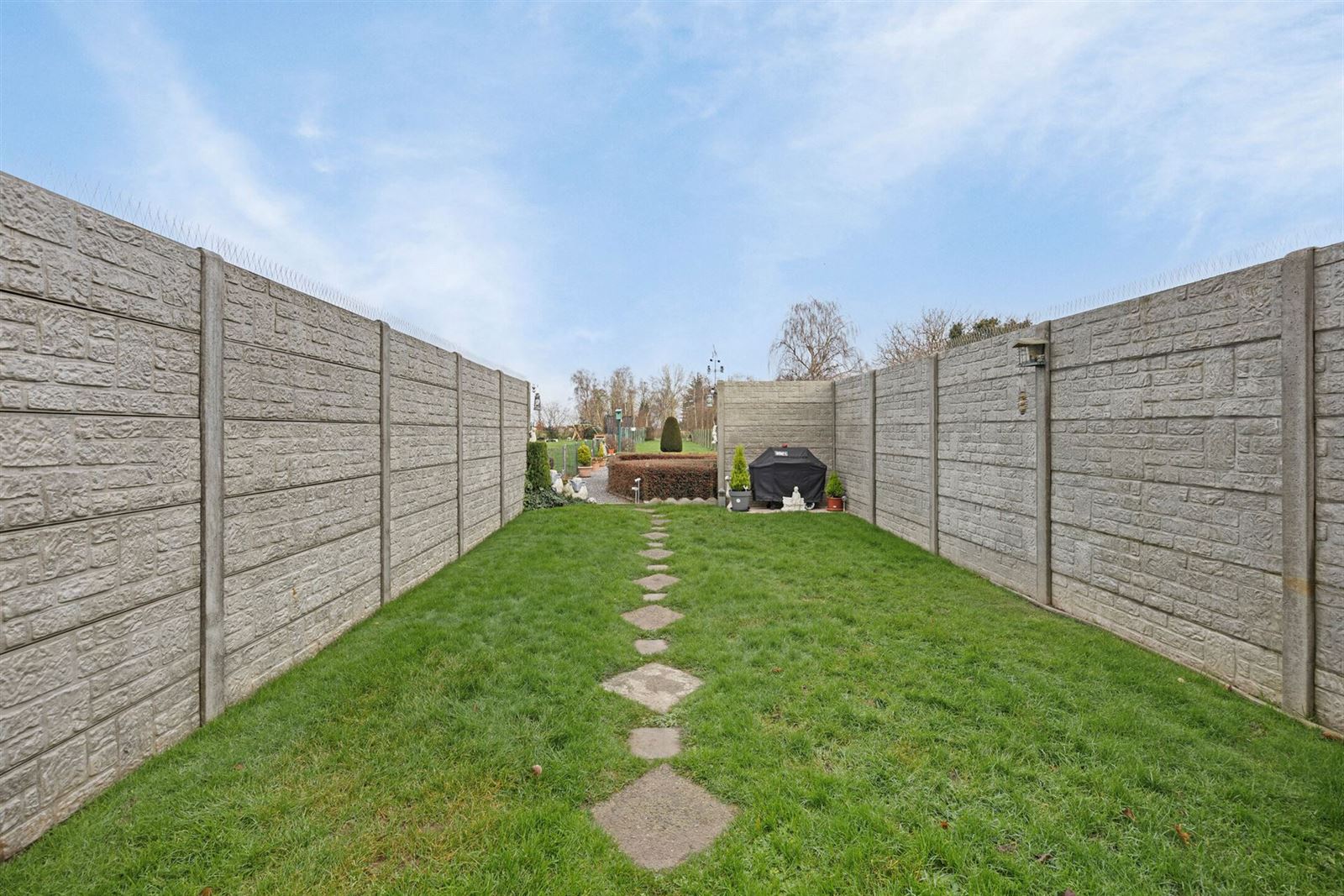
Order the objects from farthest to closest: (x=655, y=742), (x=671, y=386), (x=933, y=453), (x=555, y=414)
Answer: (x=555, y=414) → (x=671, y=386) → (x=933, y=453) → (x=655, y=742)

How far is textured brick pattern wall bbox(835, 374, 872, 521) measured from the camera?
923cm

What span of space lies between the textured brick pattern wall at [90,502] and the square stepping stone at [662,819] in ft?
6.88

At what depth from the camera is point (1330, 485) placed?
2676 mm

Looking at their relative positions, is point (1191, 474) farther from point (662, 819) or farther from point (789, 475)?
point (789, 475)

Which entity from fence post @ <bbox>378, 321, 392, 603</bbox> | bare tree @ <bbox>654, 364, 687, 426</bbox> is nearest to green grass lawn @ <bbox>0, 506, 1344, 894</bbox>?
fence post @ <bbox>378, 321, 392, 603</bbox>

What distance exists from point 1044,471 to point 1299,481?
6.46 ft

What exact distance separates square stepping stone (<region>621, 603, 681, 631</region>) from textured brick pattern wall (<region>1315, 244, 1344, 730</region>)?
12.9 ft

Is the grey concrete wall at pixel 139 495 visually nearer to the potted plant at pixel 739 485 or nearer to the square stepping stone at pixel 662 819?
the square stepping stone at pixel 662 819

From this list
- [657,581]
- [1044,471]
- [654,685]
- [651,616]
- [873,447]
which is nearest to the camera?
[654,685]

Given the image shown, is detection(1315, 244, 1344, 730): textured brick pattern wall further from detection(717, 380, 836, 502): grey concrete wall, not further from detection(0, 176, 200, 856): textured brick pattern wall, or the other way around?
detection(717, 380, 836, 502): grey concrete wall

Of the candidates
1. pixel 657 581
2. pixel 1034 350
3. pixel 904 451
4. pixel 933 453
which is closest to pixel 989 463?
pixel 933 453

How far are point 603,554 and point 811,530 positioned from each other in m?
3.64

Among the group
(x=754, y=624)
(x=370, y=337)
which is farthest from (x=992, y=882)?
(x=370, y=337)

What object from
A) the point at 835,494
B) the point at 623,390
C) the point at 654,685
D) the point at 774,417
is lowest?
the point at 654,685
